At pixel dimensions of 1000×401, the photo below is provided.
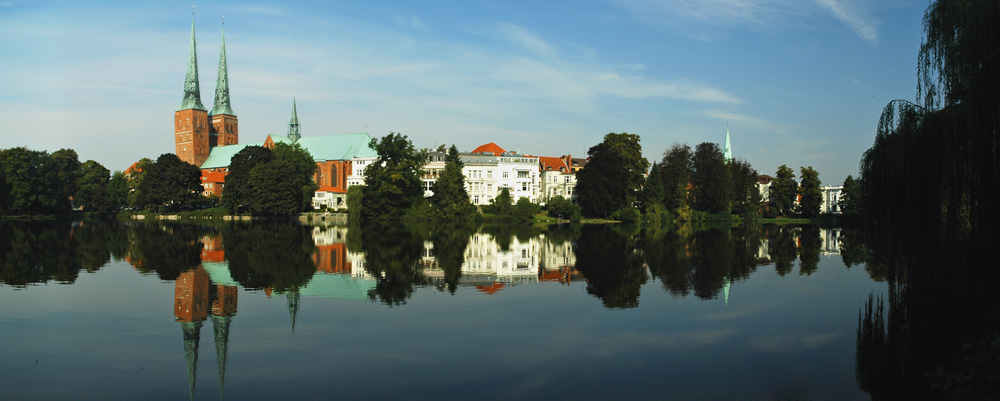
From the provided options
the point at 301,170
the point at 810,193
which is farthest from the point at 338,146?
the point at 810,193

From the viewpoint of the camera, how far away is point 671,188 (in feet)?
263

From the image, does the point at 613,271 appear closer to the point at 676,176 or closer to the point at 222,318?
the point at 222,318

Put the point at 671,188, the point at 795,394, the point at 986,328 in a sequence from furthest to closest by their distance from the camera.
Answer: the point at 671,188
the point at 986,328
the point at 795,394

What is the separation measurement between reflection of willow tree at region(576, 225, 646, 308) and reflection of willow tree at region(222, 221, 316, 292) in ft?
29.8

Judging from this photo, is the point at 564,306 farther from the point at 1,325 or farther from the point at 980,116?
the point at 1,325

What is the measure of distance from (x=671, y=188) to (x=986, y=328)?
71.1 meters

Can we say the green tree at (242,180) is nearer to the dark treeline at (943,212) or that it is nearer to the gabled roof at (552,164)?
the gabled roof at (552,164)

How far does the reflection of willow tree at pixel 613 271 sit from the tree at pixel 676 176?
42.7 m

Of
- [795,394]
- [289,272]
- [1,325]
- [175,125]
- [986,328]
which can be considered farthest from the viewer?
[175,125]

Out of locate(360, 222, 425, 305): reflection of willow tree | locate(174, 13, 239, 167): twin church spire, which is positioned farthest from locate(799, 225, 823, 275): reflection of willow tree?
locate(174, 13, 239, 167): twin church spire

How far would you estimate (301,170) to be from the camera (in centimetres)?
8744

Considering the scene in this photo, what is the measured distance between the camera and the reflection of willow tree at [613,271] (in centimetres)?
1820

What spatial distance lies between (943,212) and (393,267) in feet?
59.9

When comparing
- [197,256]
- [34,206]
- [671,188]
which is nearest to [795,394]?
[197,256]
